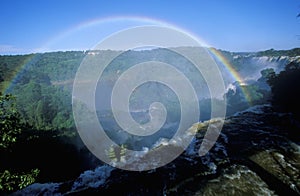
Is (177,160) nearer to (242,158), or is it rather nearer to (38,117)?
(242,158)

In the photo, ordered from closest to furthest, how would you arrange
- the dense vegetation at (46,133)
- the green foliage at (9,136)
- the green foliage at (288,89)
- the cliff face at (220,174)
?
the green foliage at (9,136) < the dense vegetation at (46,133) < the cliff face at (220,174) < the green foliage at (288,89)

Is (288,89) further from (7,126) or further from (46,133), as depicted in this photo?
(46,133)

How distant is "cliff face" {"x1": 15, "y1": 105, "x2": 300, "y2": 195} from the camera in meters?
8.10

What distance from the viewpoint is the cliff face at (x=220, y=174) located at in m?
8.10

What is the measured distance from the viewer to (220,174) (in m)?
8.98

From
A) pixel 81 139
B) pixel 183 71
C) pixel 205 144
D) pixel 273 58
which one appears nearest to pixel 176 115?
pixel 81 139

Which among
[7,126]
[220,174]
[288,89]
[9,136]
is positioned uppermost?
[7,126]

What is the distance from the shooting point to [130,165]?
11.5 m

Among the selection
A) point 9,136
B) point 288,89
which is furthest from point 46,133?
point 288,89

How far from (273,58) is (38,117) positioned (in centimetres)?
6564

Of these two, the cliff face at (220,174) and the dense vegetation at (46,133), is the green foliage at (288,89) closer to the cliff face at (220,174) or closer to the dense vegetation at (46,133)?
the dense vegetation at (46,133)

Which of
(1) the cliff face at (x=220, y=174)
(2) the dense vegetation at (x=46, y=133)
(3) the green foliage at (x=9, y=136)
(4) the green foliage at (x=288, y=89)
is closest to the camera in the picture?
(3) the green foliage at (x=9, y=136)

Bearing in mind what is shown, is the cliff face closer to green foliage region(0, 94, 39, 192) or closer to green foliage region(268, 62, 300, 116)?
green foliage region(0, 94, 39, 192)

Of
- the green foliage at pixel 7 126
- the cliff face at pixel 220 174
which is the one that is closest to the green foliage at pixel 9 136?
the green foliage at pixel 7 126
